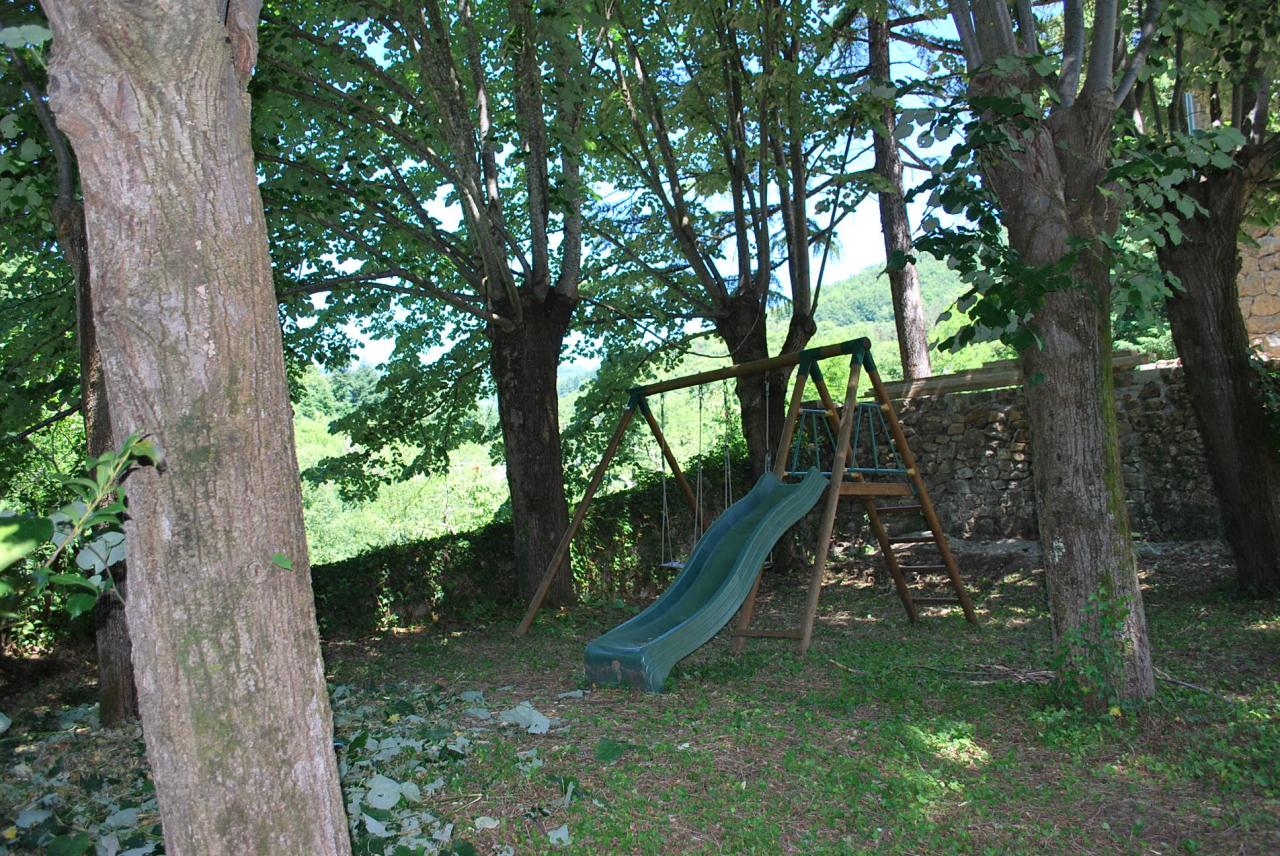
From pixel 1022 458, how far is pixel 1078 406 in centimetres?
707

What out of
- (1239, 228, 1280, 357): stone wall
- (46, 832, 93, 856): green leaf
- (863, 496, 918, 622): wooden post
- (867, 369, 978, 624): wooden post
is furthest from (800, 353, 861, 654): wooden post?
(1239, 228, 1280, 357): stone wall

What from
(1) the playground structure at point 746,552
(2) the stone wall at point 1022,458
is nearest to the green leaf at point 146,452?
(1) the playground structure at point 746,552

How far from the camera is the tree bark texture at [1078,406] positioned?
4.33 metres

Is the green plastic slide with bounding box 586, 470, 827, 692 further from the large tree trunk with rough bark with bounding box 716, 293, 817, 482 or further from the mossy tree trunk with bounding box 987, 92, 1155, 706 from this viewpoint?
the large tree trunk with rough bark with bounding box 716, 293, 817, 482

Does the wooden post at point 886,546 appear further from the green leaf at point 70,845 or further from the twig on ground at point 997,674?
the green leaf at point 70,845

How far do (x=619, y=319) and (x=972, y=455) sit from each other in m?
4.48

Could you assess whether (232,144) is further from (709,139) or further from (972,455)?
(972,455)

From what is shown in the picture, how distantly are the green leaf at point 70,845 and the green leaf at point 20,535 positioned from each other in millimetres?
1708

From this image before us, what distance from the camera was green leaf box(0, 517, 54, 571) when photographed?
1.40 metres

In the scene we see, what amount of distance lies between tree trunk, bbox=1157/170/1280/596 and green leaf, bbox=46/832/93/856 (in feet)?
23.5

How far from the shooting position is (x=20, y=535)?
1.44 meters

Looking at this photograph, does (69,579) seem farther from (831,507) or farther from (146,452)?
(831,507)

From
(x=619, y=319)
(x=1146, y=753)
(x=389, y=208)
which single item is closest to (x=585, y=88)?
(x=389, y=208)

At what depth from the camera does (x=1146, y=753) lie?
389 centimetres
